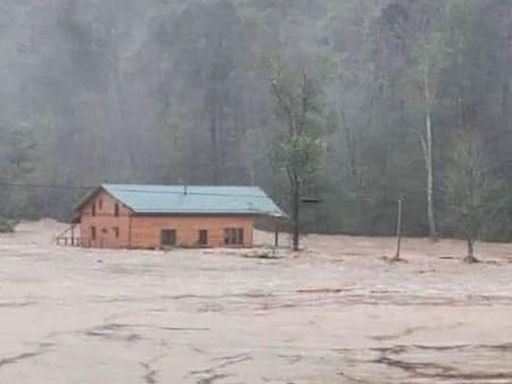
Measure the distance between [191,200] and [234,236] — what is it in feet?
8.37

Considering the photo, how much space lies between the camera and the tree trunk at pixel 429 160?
59125 mm

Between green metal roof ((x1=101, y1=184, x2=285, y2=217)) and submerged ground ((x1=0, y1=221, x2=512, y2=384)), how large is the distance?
10.5 meters

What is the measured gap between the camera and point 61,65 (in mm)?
89625

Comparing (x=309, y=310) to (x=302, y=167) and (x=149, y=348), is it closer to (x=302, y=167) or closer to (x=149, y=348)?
(x=149, y=348)

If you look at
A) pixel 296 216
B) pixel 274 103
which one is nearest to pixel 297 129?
pixel 296 216

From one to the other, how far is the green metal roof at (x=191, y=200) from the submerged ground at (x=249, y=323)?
1049 cm

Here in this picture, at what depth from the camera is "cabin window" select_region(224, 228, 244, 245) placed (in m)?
48.4

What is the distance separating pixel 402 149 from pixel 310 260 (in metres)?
25.5

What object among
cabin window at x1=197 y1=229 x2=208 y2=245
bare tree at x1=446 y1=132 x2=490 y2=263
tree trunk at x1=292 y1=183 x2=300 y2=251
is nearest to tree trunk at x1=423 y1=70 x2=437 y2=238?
bare tree at x1=446 y1=132 x2=490 y2=263

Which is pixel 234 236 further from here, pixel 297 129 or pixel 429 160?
pixel 429 160

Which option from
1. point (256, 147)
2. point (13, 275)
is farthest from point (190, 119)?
point (13, 275)

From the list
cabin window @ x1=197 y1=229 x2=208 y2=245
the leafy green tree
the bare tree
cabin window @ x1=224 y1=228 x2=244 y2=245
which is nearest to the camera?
the bare tree

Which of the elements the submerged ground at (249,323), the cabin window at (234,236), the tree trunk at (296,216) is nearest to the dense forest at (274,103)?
the tree trunk at (296,216)

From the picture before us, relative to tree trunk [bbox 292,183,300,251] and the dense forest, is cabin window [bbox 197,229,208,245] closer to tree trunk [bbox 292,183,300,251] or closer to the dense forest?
tree trunk [bbox 292,183,300,251]
